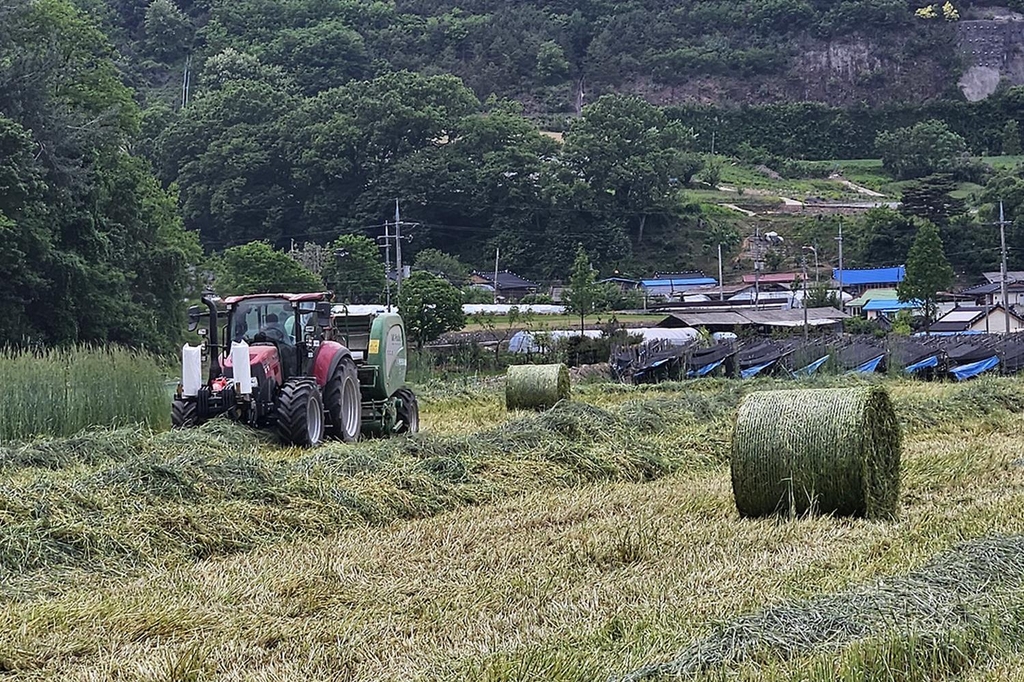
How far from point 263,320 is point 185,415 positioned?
1.30 metres

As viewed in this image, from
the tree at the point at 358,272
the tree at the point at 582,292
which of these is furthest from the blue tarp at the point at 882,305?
the tree at the point at 358,272

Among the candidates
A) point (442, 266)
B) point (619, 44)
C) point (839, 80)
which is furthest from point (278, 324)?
point (839, 80)

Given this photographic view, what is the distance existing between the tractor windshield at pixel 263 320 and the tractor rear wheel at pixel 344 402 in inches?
25.4

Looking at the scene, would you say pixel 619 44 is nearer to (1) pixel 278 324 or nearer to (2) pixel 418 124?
(2) pixel 418 124

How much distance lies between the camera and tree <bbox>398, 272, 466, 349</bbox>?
3978cm

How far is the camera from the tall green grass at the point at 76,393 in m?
11.7

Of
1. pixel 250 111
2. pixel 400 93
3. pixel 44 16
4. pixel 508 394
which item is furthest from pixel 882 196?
pixel 508 394

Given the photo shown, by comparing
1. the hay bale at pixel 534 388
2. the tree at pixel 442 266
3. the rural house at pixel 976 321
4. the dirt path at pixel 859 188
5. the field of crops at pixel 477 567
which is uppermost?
the dirt path at pixel 859 188

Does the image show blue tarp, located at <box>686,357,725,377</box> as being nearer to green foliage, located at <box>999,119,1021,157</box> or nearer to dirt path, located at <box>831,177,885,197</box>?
dirt path, located at <box>831,177,885,197</box>

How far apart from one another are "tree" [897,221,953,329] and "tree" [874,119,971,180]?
41258mm

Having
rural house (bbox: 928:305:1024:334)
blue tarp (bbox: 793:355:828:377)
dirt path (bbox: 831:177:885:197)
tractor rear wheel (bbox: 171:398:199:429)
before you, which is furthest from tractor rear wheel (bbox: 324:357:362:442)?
dirt path (bbox: 831:177:885:197)

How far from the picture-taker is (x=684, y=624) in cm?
504

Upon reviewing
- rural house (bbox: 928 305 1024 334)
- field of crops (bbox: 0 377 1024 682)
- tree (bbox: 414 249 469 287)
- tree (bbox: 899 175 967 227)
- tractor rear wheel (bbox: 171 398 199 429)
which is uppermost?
tree (bbox: 899 175 967 227)

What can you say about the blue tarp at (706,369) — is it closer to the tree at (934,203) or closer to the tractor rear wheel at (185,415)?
the tractor rear wheel at (185,415)
